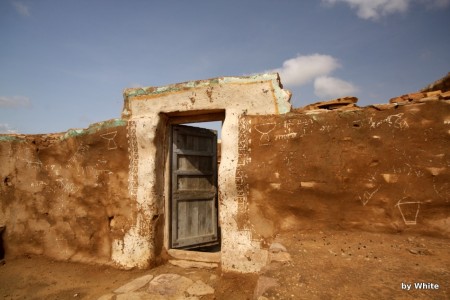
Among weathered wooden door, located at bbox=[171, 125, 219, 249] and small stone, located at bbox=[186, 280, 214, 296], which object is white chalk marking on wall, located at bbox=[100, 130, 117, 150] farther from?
small stone, located at bbox=[186, 280, 214, 296]

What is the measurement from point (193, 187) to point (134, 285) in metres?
1.71

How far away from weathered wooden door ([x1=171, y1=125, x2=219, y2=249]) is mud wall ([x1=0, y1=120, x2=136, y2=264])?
0.75m

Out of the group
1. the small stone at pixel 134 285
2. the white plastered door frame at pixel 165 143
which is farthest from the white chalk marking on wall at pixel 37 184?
the small stone at pixel 134 285

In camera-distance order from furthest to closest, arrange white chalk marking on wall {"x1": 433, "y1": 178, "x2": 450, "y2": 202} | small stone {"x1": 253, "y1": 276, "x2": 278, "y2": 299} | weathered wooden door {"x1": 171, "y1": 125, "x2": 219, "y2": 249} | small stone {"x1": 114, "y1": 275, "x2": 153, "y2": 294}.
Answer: weathered wooden door {"x1": 171, "y1": 125, "x2": 219, "y2": 249}
small stone {"x1": 114, "y1": 275, "x2": 153, "y2": 294}
white chalk marking on wall {"x1": 433, "y1": 178, "x2": 450, "y2": 202}
small stone {"x1": 253, "y1": 276, "x2": 278, "y2": 299}

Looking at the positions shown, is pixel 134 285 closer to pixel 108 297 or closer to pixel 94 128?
pixel 108 297

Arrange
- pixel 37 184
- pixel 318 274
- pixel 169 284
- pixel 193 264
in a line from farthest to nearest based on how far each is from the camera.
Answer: pixel 37 184 < pixel 193 264 < pixel 169 284 < pixel 318 274

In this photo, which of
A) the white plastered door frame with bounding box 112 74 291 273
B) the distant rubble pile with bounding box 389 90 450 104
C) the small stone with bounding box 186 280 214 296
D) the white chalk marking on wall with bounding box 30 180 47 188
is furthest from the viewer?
the white chalk marking on wall with bounding box 30 180 47 188

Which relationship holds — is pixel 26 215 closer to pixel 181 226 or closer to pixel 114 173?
pixel 114 173

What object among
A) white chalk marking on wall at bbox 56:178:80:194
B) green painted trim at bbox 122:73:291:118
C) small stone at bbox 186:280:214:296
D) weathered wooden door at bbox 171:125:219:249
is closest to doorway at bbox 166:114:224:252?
weathered wooden door at bbox 171:125:219:249

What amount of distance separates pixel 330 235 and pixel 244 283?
124 centimetres

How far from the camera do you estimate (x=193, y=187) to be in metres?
4.53

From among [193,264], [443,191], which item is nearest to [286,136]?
[443,191]

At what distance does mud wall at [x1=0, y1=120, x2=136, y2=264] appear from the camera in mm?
4066

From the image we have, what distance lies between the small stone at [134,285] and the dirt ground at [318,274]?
0.13 metres
